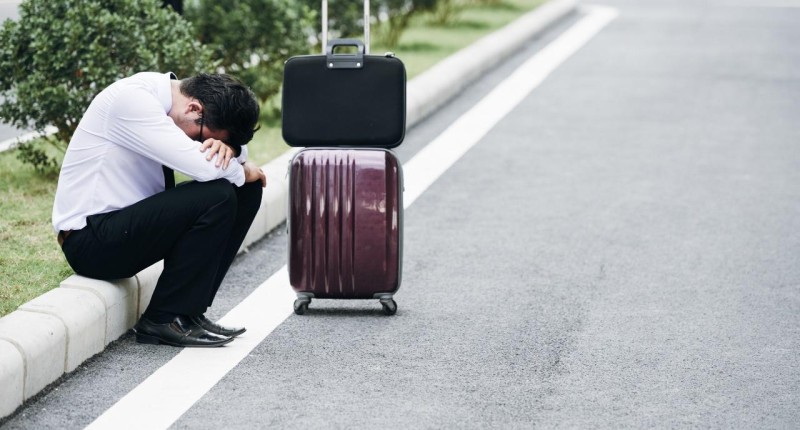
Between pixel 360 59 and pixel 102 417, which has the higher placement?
pixel 360 59

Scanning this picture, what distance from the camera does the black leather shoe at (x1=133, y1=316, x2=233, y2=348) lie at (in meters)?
4.93

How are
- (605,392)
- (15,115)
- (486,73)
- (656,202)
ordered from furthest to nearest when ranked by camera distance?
(486,73) < (656,202) < (15,115) < (605,392)

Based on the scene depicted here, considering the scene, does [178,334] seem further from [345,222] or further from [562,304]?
[562,304]

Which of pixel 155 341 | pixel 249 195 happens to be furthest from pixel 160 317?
pixel 249 195

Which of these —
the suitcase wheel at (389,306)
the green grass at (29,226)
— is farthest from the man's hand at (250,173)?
the green grass at (29,226)

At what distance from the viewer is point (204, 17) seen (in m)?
9.88

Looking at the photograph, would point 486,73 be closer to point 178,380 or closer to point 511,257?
point 511,257

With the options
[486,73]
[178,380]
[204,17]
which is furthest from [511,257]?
[486,73]

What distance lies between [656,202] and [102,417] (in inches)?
177

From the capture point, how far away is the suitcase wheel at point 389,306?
17.9ft

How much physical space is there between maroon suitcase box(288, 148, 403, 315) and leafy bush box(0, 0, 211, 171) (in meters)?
2.16

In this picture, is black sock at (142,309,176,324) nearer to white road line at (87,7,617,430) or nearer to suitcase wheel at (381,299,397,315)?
white road line at (87,7,617,430)

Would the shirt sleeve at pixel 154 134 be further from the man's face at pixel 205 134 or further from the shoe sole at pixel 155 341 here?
the shoe sole at pixel 155 341

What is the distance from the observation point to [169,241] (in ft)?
16.2
